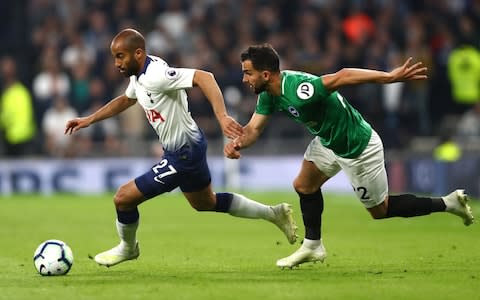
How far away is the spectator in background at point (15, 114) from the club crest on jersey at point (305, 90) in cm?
1323

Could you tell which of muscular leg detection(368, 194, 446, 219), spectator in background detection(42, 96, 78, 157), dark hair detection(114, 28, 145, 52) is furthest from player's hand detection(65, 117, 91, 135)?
spectator in background detection(42, 96, 78, 157)

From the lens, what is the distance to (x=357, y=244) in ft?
39.2

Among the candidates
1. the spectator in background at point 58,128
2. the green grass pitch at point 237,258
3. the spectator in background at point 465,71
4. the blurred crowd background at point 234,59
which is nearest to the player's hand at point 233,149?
the green grass pitch at point 237,258

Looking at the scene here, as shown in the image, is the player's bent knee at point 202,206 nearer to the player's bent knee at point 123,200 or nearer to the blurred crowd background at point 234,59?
the player's bent knee at point 123,200

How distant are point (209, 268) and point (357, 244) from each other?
2.67m

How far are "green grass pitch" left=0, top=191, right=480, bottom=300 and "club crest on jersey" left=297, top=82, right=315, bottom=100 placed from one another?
1462mm

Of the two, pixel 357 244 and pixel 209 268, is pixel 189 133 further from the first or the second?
pixel 357 244

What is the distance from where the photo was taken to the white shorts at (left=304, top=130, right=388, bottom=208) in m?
9.41

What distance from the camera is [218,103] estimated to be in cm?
879

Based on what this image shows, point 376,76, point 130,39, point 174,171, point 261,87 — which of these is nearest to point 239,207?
point 174,171

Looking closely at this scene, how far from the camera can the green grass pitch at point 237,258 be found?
8.12 meters

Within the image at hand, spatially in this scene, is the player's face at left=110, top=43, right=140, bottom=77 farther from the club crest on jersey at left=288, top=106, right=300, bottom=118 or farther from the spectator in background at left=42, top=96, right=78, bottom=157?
the spectator in background at left=42, top=96, right=78, bottom=157

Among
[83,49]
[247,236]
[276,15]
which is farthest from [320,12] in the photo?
[247,236]

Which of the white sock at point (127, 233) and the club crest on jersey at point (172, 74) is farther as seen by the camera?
the white sock at point (127, 233)
